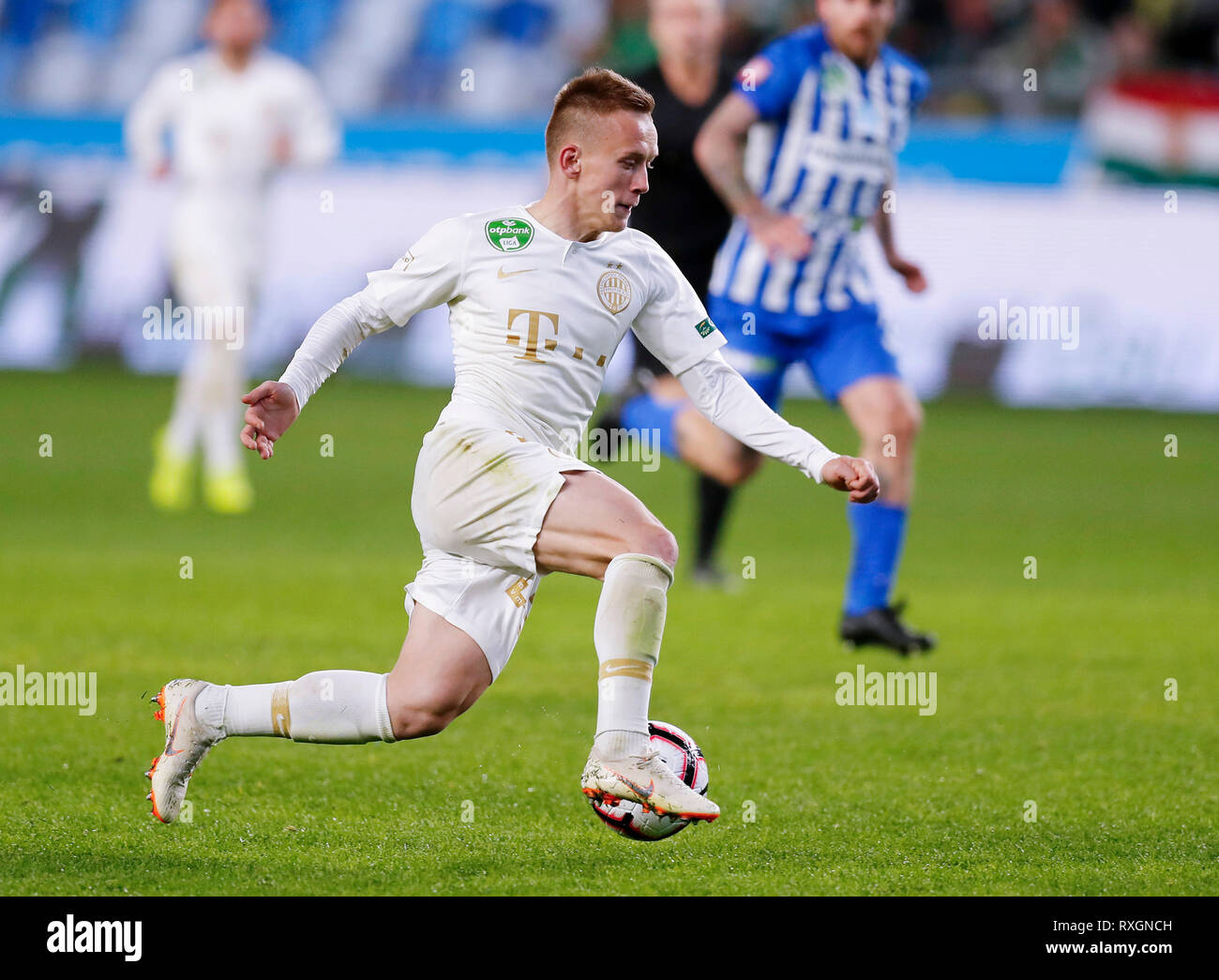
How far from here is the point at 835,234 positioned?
7113mm

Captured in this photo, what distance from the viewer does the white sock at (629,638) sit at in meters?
3.73

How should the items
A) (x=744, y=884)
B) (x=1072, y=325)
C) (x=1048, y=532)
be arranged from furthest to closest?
(x=1072, y=325)
(x=1048, y=532)
(x=744, y=884)

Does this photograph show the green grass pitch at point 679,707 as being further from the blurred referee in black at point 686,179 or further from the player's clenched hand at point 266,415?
the player's clenched hand at point 266,415

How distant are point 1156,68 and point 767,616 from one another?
491 inches

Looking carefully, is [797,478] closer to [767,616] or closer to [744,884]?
[767,616]

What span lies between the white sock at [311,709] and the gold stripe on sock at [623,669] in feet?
1.95

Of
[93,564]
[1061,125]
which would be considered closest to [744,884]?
[93,564]

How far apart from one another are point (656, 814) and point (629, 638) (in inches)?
15.4

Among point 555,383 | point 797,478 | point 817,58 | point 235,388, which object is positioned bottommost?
point 797,478

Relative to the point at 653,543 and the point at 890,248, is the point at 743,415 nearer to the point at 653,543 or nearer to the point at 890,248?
the point at 653,543

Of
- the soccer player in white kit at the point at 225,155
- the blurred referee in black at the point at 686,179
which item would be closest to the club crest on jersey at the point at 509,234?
the blurred referee in black at the point at 686,179

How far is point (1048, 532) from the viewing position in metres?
10.5

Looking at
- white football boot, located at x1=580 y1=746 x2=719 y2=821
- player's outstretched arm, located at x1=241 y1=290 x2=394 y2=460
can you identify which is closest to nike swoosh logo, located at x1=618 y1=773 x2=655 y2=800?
white football boot, located at x1=580 y1=746 x2=719 y2=821

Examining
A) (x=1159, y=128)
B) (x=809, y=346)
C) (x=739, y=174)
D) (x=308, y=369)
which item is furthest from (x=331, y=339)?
(x=1159, y=128)
